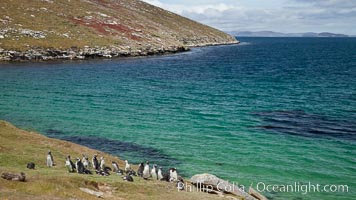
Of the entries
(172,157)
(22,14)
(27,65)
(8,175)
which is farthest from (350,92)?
(22,14)

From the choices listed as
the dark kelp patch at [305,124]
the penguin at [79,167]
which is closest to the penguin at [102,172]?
the penguin at [79,167]

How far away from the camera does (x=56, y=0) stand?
188 meters

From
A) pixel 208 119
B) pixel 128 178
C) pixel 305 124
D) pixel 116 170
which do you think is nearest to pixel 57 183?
pixel 128 178

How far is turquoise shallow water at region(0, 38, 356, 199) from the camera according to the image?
39.2 metres

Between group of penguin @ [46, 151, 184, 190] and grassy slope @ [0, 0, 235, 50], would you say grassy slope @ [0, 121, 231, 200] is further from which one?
grassy slope @ [0, 0, 235, 50]

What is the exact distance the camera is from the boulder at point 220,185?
29438 millimetres

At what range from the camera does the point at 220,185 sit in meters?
30.0

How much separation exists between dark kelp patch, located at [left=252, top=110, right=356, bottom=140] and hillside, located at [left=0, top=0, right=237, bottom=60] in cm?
9074

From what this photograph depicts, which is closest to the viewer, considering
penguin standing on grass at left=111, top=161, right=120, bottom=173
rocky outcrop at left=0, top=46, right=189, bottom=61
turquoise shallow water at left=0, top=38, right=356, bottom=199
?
penguin standing on grass at left=111, top=161, right=120, bottom=173

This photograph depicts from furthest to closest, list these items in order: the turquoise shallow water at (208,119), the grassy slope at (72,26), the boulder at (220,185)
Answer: the grassy slope at (72,26), the turquoise shallow water at (208,119), the boulder at (220,185)

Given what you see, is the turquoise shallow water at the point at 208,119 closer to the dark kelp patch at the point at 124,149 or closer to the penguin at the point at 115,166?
the dark kelp patch at the point at 124,149

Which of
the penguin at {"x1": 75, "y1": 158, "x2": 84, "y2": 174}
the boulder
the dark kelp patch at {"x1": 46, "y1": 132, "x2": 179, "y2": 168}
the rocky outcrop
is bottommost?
the dark kelp patch at {"x1": 46, "y1": 132, "x2": 179, "y2": 168}

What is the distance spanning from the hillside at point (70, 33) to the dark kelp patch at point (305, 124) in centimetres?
9074

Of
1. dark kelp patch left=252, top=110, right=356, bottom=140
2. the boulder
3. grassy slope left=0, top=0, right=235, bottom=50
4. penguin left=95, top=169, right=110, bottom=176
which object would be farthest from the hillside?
the boulder
